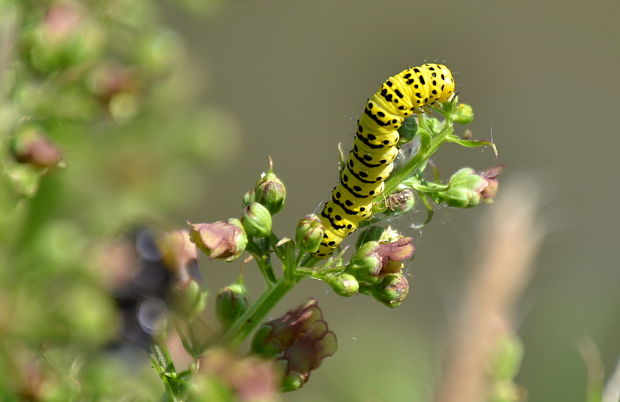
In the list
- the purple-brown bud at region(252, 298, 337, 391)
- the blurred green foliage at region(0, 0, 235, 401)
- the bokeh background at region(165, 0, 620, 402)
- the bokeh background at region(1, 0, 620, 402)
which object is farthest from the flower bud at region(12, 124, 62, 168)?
the bokeh background at region(165, 0, 620, 402)

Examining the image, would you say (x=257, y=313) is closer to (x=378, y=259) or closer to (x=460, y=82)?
(x=378, y=259)

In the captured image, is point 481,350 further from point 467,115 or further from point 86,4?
point 86,4

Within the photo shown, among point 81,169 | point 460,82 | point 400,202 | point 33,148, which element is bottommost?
point 460,82

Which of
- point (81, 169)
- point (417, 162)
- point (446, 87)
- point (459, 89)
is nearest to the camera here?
point (417, 162)

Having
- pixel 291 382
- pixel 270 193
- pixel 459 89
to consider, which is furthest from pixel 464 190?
pixel 459 89

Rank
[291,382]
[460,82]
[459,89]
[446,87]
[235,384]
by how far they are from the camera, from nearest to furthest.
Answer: [235,384] → [291,382] → [446,87] → [459,89] → [460,82]

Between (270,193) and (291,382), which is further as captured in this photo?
(270,193)

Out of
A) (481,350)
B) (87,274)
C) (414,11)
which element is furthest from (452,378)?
(414,11)

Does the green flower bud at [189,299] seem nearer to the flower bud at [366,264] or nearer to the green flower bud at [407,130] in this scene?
the flower bud at [366,264]
